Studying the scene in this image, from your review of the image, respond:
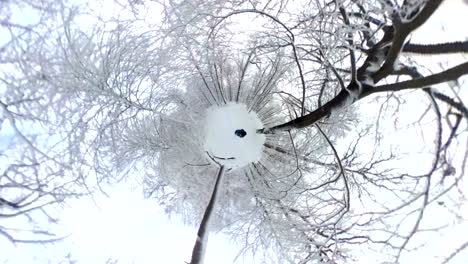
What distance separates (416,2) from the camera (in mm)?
4141

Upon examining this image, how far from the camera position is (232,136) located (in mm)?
7777

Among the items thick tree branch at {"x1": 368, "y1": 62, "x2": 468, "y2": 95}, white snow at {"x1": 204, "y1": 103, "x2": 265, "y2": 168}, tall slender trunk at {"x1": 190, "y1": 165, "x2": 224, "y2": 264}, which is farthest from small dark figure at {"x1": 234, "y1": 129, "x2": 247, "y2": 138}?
thick tree branch at {"x1": 368, "y1": 62, "x2": 468, "y2": 95}

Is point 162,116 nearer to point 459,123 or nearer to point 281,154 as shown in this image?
point 281,154

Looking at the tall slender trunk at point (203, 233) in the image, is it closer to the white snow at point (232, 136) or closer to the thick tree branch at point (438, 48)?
the white snow at point (232, 136)

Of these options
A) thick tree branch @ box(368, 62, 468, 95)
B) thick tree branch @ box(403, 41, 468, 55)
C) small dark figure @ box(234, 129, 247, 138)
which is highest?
small dark figure @ box(234, 129, 247, 138)

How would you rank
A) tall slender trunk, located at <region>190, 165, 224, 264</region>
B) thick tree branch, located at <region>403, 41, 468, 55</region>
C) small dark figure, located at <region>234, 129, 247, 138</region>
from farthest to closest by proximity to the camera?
small dark figure, located at <region>234, 129, 247, 138</region> → tall slender trunk, located at <region>190, 165, 224, 264</region> → thick tree branch, located at <region>403, 41, 468, 55</region>

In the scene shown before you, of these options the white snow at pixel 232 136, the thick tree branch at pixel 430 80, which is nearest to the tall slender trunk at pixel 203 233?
the white snow at pixel 232 136

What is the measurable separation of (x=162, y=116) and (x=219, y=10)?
2056mm

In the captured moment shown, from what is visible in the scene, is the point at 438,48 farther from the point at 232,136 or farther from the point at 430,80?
the point at 232,136

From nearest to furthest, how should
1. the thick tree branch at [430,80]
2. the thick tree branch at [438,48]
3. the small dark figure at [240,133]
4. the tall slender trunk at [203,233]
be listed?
the thick tree branch at [430,80], the thick tree branch at [438,48], the tall slender trunk at [203,233], the small dark figure at [240,133]

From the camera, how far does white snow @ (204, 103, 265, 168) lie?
7.87 m

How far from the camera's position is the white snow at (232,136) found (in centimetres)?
787

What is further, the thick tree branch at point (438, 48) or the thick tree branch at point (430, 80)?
the thick tree branch at point (438, 48)

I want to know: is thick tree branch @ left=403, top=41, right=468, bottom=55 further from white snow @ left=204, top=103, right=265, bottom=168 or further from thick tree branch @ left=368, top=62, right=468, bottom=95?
white snow @ left=204, top=103, right=265, bottom=168
